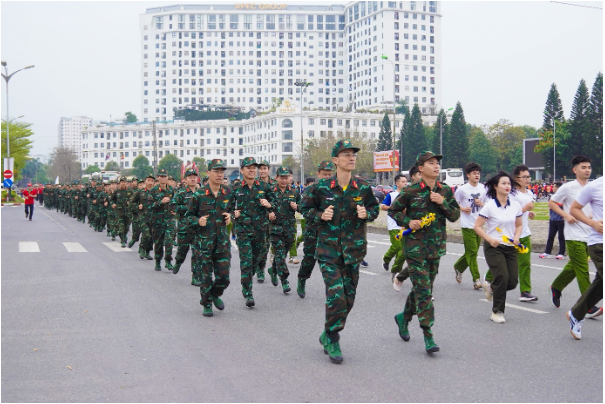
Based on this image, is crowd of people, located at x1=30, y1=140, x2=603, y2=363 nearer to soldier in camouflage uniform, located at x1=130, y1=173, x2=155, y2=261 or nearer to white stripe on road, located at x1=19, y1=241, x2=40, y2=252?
soldier in camouflage uniform, located at x1=130, y1=173, x2=155, y2=261

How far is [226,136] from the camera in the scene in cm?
16175

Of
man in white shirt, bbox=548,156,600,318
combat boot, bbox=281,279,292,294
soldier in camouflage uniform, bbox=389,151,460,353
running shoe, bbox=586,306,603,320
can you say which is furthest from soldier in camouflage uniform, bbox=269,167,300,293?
running shoe, bbox=586,306,603,320

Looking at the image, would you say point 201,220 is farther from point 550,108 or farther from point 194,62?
point 194,62

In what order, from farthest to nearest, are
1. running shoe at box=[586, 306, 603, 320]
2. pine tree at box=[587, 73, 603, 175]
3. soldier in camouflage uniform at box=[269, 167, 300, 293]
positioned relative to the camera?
pine tree at box=[587, 73, 603, 175] → soldier in camouflage uniform at box=[269, 167, 300, 293] → running shoe at box=[586, 306, 603, 320]

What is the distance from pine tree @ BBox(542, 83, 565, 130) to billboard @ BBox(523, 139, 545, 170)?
4.70 meters

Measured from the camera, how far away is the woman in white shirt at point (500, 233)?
24.0 ft

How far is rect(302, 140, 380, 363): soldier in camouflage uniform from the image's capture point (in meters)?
5.90

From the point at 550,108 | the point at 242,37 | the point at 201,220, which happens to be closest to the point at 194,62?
the point at 242,37

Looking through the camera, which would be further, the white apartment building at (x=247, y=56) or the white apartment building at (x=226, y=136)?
the white apartment building at (x=247, y=56)

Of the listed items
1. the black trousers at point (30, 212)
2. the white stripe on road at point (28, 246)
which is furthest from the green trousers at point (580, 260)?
the black trousers at point (30, 212)

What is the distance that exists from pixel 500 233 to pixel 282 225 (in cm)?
391

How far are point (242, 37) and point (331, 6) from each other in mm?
26529

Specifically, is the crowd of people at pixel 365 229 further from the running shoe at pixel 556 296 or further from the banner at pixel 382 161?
the banner at pixel 382 161

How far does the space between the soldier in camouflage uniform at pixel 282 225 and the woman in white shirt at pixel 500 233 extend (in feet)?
11.2
